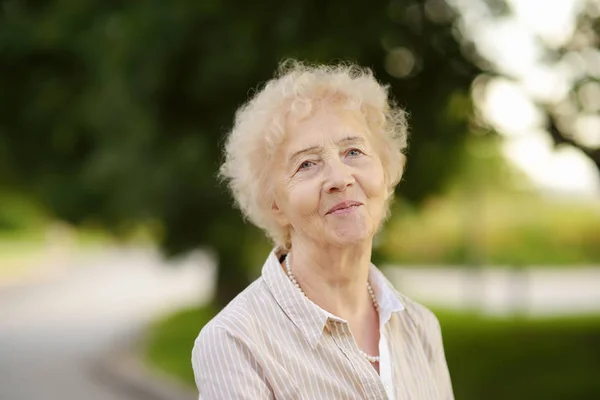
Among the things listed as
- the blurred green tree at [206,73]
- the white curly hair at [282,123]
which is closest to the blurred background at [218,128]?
the blurred green tree at [206,73]

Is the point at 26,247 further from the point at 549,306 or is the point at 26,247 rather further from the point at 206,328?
the point at 206,328

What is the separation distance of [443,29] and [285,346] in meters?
5.81

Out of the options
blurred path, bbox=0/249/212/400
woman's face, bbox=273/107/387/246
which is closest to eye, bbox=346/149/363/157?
woman's face, bbox=273/107/387/246

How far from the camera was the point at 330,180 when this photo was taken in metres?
2.05

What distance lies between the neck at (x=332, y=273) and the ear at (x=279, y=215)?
7cm

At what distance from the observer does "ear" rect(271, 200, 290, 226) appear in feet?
7.18

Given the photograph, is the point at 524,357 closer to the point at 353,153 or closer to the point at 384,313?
the point at 384,313

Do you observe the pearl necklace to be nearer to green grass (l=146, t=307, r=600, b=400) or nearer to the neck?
the neck

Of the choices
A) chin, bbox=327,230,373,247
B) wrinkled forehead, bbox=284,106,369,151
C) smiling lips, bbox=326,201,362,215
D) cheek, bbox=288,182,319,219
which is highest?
wrinkled forehead, bbox=284,106,369,151

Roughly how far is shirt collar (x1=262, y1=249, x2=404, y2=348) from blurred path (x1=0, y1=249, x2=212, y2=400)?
26.7ft

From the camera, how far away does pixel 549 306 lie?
59.2 feet

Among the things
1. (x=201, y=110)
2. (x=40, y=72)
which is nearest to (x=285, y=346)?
(x=201, y=110)

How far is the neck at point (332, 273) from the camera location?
2100 millimetres

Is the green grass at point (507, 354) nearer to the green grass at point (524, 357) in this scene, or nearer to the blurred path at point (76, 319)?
the green grass at point (524, 357)
